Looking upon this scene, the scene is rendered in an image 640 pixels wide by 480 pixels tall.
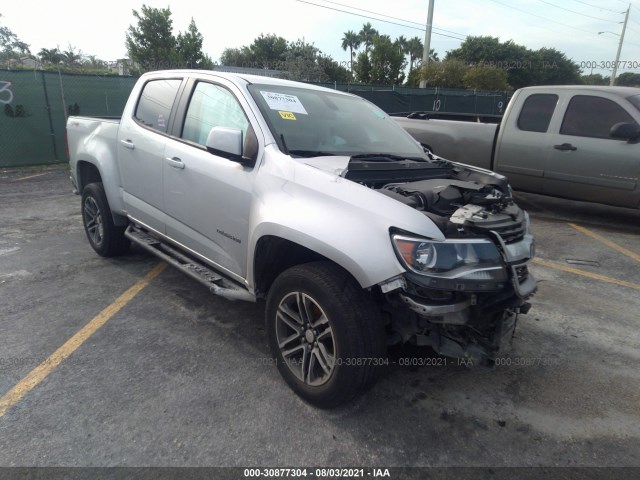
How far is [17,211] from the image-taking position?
7.04m

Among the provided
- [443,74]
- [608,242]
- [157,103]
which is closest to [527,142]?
[608,242]

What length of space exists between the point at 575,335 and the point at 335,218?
2.49 meters

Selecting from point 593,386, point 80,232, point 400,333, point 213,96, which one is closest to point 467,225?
point 400,333

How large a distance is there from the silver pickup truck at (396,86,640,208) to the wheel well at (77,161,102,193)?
5489 mm

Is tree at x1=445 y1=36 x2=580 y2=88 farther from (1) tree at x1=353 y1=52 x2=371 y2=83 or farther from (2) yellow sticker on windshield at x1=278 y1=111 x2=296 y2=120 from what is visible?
(2) yellow sticker on windshield at x1=278 y1=111 x2=296 y2=120

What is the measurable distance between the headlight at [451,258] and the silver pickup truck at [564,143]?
517 cm

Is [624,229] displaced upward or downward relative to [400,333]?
downward

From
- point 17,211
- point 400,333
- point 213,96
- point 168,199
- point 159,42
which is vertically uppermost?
point 159,42

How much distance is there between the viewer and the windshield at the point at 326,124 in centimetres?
319

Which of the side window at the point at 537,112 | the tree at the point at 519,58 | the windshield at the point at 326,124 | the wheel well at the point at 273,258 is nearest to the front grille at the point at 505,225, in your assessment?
the wheel well at the point at 273,258

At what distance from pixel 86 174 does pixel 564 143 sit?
259 inches

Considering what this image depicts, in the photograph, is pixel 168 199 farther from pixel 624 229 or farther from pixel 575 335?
pixel 624 229

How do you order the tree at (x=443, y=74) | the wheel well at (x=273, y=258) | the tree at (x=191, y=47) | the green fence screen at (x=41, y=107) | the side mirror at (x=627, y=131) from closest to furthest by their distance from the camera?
the wheel well at (x=273, y=258) → the side mirror at (x=627, y=131) → the green fence screen at (x=41, y=107) → the tree at (x=443, y=74) → the tree at (x=191, y=47)

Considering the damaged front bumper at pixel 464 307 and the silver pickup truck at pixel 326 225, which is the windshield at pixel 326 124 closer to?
the silver pickup truck at pixel 326 225
